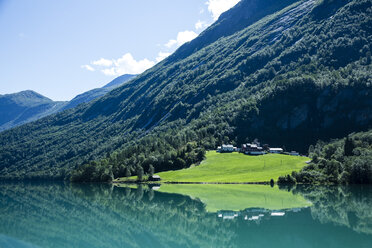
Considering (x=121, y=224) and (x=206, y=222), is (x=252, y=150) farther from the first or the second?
(x=121, y=224)

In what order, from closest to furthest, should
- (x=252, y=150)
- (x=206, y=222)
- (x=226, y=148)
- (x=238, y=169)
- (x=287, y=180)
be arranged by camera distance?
(x=206, y=222), (x=287, y=180), (x=238, y=169), (x=252, y=150), (x=226, y=148)

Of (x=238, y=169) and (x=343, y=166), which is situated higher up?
(x=238, y=169)

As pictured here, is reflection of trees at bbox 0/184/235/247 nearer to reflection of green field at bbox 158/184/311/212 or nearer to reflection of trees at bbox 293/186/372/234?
reflection of green field at bbox 158/184/311/212

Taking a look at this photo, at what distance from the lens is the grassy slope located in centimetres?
11125

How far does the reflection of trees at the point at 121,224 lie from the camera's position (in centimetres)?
4447

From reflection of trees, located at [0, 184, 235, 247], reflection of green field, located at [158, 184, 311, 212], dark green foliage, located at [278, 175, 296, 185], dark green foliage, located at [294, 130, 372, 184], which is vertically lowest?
dark green foliage, located at [294, 130, 372, 184]

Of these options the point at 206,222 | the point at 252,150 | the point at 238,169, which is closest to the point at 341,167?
the point at 238,169

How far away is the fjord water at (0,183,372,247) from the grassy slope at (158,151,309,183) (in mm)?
32850

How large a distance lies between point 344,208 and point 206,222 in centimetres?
2381

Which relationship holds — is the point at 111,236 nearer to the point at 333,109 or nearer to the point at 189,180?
the point at 189,180

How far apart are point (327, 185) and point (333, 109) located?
93111 mm

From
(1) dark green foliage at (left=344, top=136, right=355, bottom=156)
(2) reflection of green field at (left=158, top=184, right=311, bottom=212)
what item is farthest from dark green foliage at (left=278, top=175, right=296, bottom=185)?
(1) dark green foliage at (left=344, top=136, right=355, bottom=156)

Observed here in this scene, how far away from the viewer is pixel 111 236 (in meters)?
48.2

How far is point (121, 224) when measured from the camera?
185 feet
